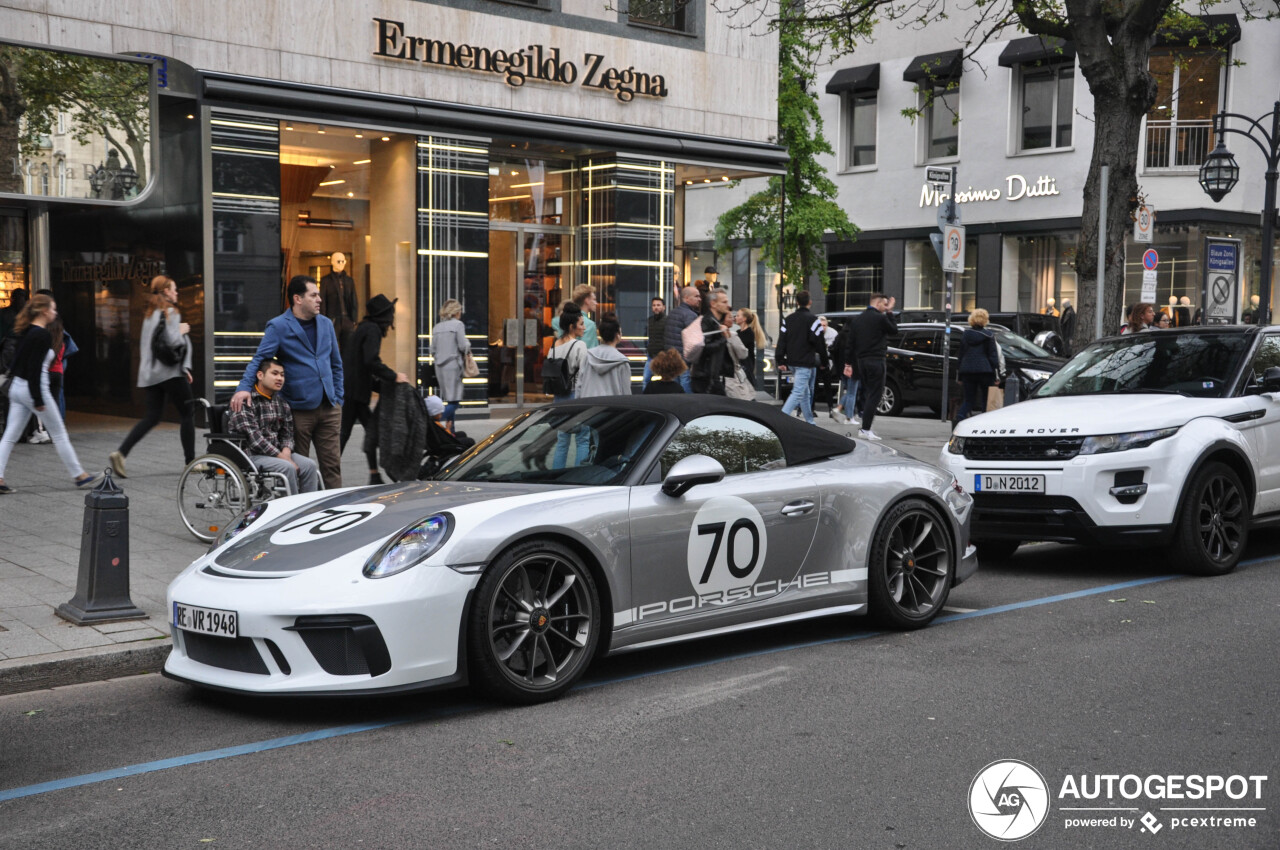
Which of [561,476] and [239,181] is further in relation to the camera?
[239,181]

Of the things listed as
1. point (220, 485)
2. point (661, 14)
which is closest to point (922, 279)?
point (661, 14)

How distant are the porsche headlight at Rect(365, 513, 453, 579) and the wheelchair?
3.69 meters

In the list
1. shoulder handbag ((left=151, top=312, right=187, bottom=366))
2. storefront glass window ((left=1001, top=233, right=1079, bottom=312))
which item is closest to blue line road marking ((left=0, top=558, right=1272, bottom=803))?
shoulder handbag ((left=151, top=312, right=187, bottom=366))

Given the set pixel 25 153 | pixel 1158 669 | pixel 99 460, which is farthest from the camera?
pixel 25 153

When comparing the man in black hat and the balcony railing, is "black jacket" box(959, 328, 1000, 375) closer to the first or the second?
the man in black hat

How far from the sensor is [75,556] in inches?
337

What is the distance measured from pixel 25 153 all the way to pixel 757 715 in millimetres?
13018

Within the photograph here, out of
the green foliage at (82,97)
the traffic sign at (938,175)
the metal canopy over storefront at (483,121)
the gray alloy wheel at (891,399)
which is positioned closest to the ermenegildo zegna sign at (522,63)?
the metal canopy over storefront at (483,121)

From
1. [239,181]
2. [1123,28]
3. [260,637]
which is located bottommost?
[260,637]

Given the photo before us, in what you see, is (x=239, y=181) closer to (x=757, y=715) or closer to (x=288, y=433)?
(x=288, y=433)

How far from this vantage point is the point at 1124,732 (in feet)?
16.6

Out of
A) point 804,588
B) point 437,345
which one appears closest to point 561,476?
point 804,588

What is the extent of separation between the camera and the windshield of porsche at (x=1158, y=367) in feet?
30.1

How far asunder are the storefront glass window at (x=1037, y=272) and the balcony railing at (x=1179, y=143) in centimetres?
298
